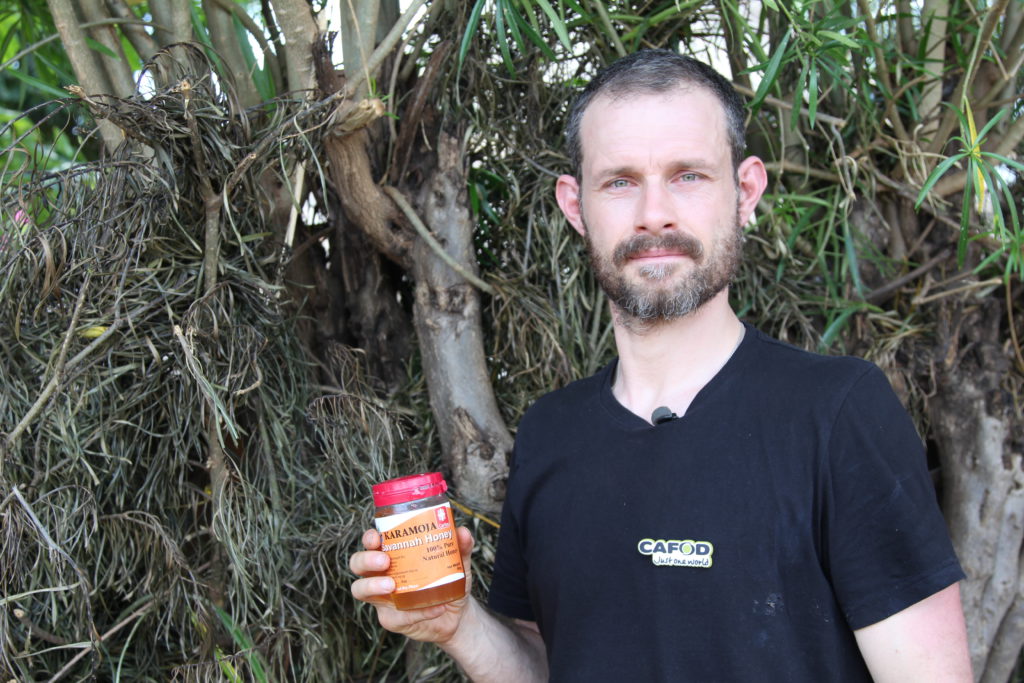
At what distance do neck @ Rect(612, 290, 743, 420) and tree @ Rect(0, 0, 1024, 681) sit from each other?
40 centimetres

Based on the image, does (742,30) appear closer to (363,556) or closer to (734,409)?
(734,409)

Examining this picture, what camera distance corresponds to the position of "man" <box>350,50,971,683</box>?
3.61ft

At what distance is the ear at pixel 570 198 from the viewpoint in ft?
4.92

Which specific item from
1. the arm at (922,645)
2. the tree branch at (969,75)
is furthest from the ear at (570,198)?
the arm at (922,645)

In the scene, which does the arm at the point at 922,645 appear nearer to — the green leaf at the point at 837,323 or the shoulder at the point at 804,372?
the shoulder at the point at 804,372

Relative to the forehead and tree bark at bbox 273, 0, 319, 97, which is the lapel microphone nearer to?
the forehead

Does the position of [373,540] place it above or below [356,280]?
below

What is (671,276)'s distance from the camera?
1.27m

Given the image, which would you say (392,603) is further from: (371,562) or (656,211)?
(656,211)

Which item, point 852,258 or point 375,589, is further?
point 852,258

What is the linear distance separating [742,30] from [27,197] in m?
1.24

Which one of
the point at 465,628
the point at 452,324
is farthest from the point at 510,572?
the point at 452,324

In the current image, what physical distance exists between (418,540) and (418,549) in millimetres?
11

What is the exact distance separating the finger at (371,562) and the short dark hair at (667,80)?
662mm
